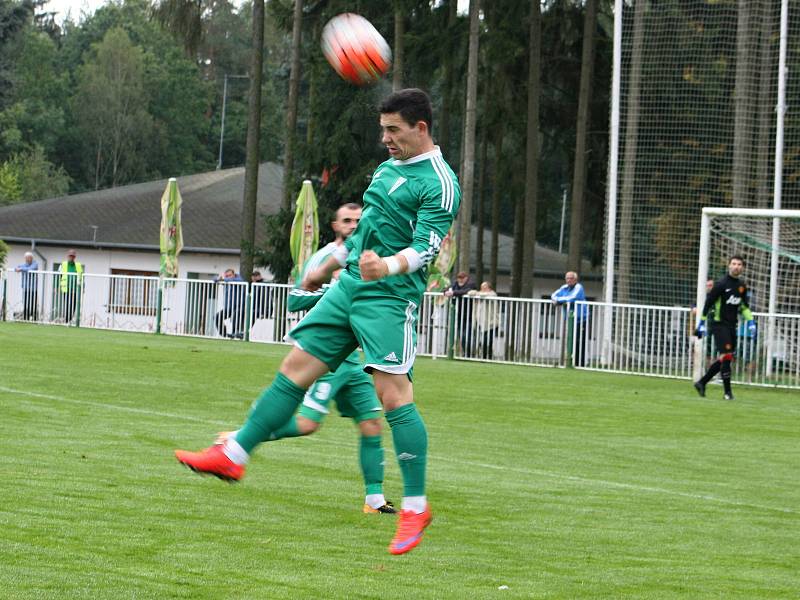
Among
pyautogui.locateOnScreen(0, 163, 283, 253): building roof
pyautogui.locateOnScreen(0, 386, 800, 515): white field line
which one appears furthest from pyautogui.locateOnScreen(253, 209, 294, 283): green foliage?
pyautogui.locateOnScreen(0, 386, 800, 515): white field line

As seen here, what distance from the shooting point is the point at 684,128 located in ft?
108

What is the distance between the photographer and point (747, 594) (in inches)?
288

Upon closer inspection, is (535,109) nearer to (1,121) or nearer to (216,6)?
(216,6)

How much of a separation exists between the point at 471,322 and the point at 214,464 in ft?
72.8

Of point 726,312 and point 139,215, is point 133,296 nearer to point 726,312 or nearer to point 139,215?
point 726,312

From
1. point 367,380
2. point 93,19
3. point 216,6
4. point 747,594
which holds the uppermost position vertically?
point 93,19

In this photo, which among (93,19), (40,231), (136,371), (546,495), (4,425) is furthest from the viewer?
(93,19)

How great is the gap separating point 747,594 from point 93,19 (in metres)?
101

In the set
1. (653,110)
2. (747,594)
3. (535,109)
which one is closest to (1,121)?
(535,109)

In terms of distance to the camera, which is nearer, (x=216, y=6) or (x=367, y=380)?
(x=367, y=380)

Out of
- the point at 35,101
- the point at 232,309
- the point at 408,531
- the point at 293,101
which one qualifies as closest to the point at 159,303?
the point at 232,309

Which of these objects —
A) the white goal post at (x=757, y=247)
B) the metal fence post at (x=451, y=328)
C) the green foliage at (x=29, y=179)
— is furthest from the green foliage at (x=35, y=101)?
the white goal post at (x=757, y=247)

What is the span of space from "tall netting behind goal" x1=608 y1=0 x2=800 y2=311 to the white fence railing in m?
4.45

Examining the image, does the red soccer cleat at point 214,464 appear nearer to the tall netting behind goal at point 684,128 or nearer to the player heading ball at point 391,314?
the player heading ball at point 391,314
